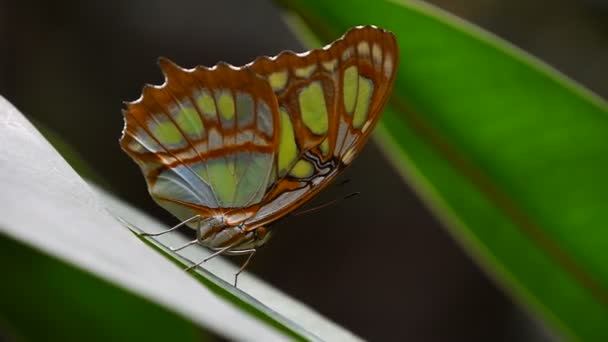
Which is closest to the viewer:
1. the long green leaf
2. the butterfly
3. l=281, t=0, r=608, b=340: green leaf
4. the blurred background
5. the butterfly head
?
the long green leaf

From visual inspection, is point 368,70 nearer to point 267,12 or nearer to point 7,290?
point 7,290

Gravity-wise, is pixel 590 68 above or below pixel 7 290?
above

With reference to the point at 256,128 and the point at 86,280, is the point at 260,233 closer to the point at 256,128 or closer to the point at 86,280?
the point at 256,128

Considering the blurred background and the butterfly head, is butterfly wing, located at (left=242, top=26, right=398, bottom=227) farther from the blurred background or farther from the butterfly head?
the blurred background

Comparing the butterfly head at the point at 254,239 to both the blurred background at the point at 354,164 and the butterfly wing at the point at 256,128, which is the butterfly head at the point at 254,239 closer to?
the butterfly wing at the point at 256,128

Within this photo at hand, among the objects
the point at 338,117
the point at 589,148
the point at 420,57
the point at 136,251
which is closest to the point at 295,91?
the point at 338,117

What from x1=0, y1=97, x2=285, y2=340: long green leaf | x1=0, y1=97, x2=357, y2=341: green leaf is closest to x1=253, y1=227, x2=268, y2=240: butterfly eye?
x1=0, y1=97, x2=357, y2=341: green leaf

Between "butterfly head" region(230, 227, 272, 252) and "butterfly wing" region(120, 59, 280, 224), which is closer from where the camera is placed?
"butterfly wing" region(120, 59, 280, 224)

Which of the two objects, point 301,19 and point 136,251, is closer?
point 136,251
